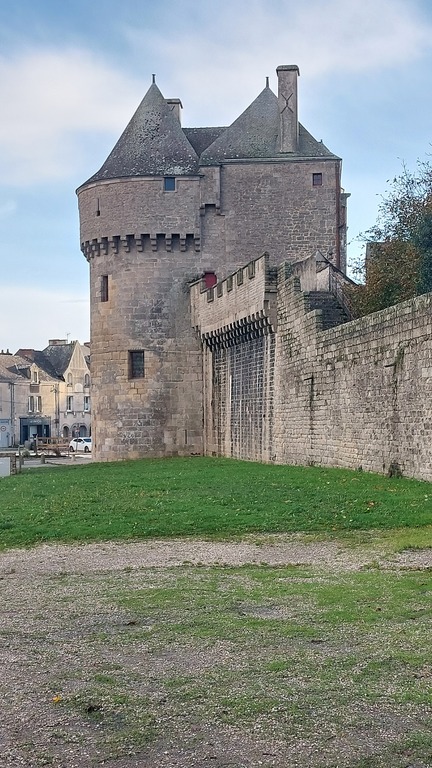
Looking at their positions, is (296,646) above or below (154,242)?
below

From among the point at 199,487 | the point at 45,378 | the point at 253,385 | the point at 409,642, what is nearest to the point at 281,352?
the point at 253,385

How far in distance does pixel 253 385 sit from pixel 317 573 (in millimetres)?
20834

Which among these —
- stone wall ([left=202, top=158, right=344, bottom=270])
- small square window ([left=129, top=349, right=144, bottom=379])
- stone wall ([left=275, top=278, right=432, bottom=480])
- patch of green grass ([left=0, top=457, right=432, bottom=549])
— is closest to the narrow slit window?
small square window ([left=129, top=349, right=144, bottom=379])

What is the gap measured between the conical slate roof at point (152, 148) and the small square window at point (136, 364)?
21.1 feet

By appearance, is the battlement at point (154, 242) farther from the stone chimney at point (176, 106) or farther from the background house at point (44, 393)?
the background house at point (44, 393)

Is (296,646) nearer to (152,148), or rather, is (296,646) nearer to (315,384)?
(315,384)

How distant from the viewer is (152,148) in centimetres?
3588

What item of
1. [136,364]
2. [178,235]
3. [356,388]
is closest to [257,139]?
[178,235]

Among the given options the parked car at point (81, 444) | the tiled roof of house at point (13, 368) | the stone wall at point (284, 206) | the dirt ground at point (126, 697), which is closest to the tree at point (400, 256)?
the stone wall at point (284, 206)

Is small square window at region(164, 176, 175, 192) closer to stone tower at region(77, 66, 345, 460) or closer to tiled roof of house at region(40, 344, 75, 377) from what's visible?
stone tower at region(77, 66, 345, 460)

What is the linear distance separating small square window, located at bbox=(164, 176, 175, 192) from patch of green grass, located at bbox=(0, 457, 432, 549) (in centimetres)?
1699

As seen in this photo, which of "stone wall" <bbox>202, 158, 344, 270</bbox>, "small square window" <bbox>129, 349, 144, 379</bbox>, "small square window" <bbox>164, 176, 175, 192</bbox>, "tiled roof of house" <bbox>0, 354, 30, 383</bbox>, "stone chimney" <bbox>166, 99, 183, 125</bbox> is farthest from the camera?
"tiled roof of house" <bbox>0, 354, 30, 383</bbox>

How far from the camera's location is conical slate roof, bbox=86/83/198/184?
3512 cm

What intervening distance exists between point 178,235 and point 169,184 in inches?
73.5
